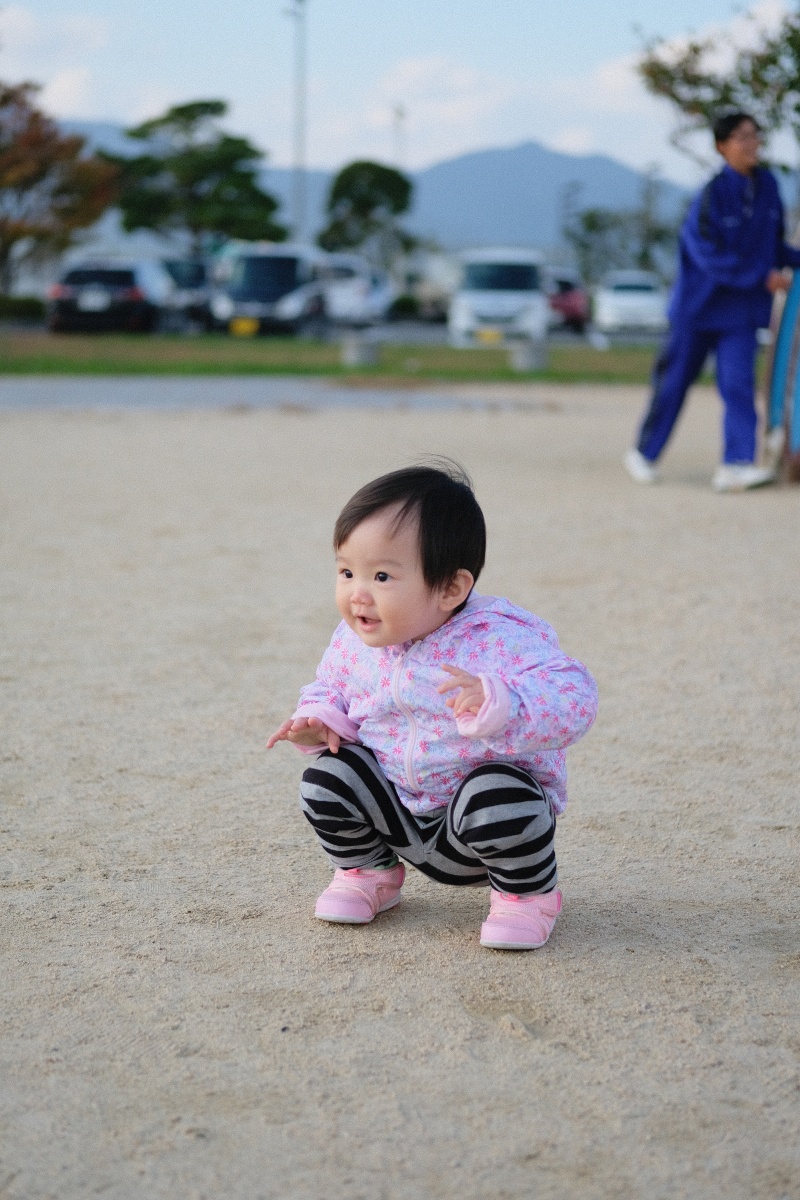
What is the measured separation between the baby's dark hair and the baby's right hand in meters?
0.29

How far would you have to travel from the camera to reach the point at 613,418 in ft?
38.6

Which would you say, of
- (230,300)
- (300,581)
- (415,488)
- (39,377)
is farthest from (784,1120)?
(230,300)

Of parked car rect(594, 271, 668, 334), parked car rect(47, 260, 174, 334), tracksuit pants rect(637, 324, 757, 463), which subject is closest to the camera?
tracksuit pants rect(637, 324, 757, 463)

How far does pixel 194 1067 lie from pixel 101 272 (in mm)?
22247

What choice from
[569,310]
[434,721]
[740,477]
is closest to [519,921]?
[434,721]

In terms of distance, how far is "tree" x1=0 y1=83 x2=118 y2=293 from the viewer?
2842cm

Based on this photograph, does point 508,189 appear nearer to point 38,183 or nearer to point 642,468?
point 38,183

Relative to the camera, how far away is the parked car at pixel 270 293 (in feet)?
74.7

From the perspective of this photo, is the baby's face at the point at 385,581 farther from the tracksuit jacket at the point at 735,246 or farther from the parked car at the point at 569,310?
the parked car at the point at 569,310

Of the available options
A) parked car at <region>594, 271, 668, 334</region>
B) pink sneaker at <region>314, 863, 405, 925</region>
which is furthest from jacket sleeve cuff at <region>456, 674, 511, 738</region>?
parked car at <region>594, 271, 668, 334</region>

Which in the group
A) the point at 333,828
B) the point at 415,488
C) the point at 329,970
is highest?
the point at 415,488

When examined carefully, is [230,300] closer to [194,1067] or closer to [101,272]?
[101,272]

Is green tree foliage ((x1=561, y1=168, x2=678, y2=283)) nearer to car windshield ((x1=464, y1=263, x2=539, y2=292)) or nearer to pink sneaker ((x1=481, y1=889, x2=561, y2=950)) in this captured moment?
car windshield ((x1=464, y1=263, x2=539, y2=292))

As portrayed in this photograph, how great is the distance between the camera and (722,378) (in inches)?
280
